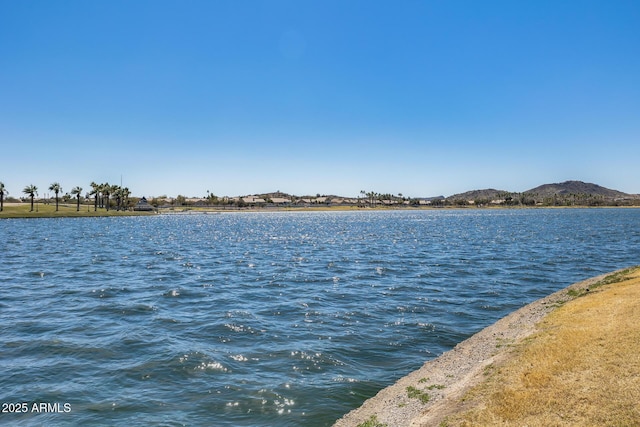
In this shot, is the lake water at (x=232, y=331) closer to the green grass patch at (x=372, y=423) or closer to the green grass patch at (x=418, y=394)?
the green grass patch at (x=372, y=423)

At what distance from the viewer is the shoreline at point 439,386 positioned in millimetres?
10522

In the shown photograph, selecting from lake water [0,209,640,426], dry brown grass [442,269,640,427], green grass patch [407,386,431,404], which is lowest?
lake water [0,209,640,426]

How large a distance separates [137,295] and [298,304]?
508 inches

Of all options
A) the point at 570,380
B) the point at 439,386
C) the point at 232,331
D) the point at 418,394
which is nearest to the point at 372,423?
the point at 418,394

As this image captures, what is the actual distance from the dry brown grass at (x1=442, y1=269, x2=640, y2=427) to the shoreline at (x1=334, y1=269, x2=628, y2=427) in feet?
1.86

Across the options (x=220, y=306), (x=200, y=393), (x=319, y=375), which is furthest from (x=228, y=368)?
(x=220, y=306)

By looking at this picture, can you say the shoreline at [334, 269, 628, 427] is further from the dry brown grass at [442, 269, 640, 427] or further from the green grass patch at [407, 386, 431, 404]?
the dry brown grass at [442, 269, 640, 427]

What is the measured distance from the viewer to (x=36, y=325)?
21422 millimetres

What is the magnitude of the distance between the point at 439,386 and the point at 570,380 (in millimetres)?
3976

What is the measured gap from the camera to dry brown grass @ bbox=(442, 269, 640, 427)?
823 centimetres

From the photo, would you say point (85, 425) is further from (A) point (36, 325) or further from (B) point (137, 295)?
(B) point (137, 295)

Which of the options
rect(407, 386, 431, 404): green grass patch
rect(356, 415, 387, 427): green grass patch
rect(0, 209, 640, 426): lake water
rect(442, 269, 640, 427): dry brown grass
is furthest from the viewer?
rect(0, 209, 640, 426): lake water

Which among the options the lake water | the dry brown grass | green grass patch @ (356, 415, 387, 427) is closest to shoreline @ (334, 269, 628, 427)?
green grass patch @ (356, 415, 387, 427)

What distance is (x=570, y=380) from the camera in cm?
959
